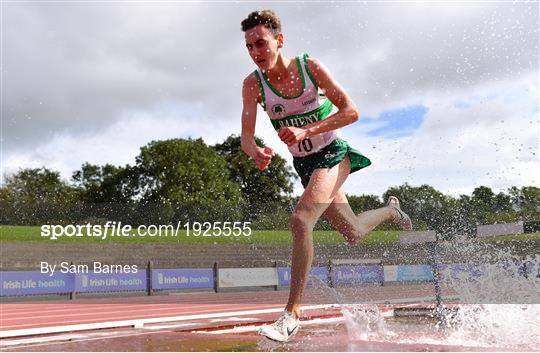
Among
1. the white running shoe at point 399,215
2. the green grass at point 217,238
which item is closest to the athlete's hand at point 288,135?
the white running shoe at point 399,215

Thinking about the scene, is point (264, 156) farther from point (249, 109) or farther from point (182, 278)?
point (182, 278)

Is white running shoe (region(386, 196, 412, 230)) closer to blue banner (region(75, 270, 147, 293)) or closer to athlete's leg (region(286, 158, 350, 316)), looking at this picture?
athlete's leg (region(286, 158, 350, 316))

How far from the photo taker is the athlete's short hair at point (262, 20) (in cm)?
366

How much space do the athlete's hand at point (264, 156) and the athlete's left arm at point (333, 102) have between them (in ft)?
0.75

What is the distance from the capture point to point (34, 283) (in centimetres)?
1481

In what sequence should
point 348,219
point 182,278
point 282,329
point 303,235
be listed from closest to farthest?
point 282,329, point 303,235, point 348,219, point 182,278

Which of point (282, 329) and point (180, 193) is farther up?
point (180, 193)

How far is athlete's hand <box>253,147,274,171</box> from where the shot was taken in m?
3.46

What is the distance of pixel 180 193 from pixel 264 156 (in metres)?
48.1

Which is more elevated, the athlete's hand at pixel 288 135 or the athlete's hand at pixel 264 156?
the athlete's hand at pixel 288 135

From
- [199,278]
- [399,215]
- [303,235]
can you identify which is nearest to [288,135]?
[303,235]

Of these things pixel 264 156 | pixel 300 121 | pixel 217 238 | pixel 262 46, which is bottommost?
pixel 264 156

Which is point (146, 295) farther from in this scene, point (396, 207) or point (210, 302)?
point (396, 207)

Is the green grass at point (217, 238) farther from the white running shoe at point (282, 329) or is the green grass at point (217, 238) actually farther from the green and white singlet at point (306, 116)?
the white running shoe at point (282, 329)
